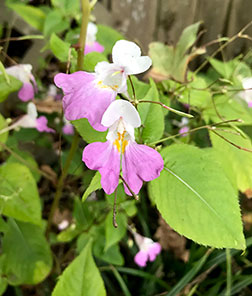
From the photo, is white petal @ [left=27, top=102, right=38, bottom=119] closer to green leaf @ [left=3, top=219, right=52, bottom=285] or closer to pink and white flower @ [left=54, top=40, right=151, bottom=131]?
green leaf @ [left=3, top=219, right=52, bottom=285]

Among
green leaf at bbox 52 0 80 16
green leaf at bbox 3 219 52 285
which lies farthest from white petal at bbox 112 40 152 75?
green leaf at bbox 52 0 80 16

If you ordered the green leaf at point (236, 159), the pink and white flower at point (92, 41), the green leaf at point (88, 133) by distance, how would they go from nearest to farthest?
the green leaf at point (88, 133) < the green leaf at point (236, 159) < the pink and white flower at point (92, 41)

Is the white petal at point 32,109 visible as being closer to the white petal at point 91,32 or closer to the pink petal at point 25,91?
the pink petal at point 25,91

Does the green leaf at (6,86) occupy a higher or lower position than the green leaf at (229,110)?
higher

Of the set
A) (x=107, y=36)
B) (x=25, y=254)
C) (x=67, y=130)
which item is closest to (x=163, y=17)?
(x=107, y=36)

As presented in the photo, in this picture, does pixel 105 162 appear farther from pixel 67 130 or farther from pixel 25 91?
pixel 67 130

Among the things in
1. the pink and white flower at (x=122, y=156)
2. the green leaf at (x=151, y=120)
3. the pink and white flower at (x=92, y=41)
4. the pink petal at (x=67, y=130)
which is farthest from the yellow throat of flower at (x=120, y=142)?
the pink petal at (x=67, y=130)
